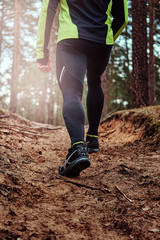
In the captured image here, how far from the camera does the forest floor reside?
49.3 inches

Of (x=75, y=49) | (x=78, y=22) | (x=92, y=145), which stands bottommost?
(x=92, y=145)

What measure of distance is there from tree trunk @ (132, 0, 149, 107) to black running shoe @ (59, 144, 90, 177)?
A: 403 centimetres

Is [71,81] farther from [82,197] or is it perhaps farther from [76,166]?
[82,197]

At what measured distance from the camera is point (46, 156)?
2.99 metres

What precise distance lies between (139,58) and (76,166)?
4755 mm

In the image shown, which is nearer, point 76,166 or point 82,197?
point 82,197

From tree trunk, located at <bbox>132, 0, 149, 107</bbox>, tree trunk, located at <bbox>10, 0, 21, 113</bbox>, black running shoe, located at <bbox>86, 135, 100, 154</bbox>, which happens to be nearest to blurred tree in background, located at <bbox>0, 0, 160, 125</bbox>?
tree trunk, located at <bbox>10, 0, 21, 113</bbox>

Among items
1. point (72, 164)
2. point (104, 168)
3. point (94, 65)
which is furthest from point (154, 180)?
point (94, 65)

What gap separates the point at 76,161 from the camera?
74.9 inches

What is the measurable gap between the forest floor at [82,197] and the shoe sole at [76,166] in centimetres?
6

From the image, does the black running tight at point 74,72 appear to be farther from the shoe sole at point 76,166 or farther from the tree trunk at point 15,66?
the tree trunk at point 15,66

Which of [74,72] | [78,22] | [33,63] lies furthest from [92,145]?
[33,63]

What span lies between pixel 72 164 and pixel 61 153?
1.29m

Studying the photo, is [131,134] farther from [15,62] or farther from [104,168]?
[15,62]
